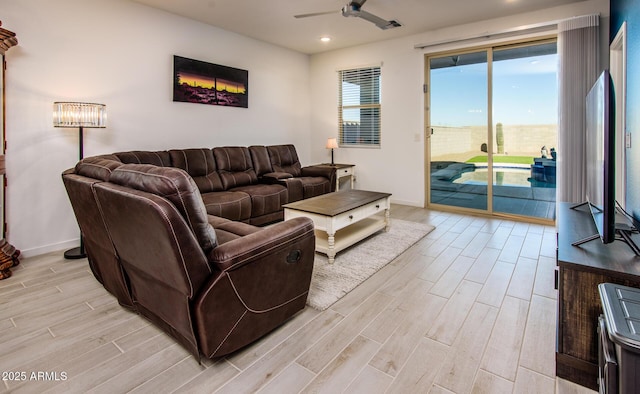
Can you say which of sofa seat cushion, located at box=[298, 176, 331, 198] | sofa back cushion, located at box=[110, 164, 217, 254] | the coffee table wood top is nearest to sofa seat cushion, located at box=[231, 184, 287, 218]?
sofa seat cushion, located at box=[298, 176, 331, 198]

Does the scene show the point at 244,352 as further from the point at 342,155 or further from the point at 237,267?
the point at 342,155

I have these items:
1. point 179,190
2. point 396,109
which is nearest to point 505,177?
point 396,109

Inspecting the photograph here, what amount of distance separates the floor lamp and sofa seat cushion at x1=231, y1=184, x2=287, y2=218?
5.26 feet

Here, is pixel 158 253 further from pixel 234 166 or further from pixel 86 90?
pixel 234 166

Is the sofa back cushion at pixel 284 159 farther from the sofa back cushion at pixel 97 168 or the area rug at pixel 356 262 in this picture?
the sofa back cushion at pixel 97 168

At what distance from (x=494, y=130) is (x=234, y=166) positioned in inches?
143

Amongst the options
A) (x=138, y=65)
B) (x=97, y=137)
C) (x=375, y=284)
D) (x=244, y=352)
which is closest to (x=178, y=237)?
(x=244, y=352)

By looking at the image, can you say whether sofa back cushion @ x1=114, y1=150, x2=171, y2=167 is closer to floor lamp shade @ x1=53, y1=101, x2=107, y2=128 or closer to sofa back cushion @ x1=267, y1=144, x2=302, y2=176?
floor lamp shade @ x1=53, y1=101, x2=107, y2=128

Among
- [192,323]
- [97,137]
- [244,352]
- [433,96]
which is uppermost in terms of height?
[433,96]

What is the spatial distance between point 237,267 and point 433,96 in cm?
457

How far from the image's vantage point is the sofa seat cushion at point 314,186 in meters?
4.74

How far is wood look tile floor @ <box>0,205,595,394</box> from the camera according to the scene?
5.19ft

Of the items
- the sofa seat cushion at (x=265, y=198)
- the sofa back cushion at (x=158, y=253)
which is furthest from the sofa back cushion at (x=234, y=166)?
the sofa back cushion at (x=158, y=253)

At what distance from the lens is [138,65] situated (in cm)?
393
